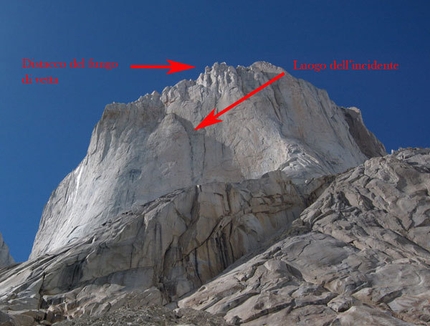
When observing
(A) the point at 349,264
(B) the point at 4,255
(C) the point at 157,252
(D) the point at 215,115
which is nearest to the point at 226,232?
(C) the point at 157,252

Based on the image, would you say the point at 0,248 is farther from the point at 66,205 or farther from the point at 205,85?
the point at 205,85

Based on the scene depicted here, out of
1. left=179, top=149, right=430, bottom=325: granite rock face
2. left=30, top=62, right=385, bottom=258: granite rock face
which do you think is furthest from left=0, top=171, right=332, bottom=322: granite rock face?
left=30, top=62, right=385, bottom=258: granite rock face

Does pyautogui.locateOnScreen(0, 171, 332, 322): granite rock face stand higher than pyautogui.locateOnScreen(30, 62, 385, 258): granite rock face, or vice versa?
pyautogui.locateOnScreen(30, 62, 385, 258): granite rock face

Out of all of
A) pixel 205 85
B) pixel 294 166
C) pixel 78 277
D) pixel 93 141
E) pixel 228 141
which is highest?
pixel 205 85

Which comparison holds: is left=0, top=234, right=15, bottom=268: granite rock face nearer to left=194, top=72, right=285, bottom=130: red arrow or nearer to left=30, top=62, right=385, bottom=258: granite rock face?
left=30, top=62, right=385, bottom=258: granite rock face

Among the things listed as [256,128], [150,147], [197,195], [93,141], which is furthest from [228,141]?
[197,195]

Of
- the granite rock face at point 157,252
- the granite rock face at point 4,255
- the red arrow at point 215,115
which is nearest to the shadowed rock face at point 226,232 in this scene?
the granite rock face at point 157,252

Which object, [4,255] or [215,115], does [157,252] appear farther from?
[4,255]
